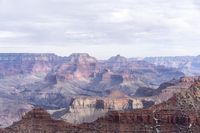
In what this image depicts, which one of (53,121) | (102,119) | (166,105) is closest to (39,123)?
(53,121)

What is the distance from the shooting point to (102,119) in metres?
140

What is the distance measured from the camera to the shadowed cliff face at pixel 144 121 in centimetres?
11206

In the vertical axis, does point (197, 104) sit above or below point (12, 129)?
above

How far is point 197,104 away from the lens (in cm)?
11006

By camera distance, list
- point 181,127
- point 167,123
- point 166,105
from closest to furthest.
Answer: point 181,127 → point 167,123 → point 166,105

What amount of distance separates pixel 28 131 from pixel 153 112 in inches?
1467

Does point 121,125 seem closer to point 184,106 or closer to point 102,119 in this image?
point 102,119

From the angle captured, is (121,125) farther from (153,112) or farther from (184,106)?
(184,106)

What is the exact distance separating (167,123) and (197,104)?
15.0m

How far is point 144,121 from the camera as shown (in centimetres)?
12738

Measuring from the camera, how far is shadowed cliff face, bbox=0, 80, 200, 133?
368 ft

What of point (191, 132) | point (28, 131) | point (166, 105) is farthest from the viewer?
point (28, 131)

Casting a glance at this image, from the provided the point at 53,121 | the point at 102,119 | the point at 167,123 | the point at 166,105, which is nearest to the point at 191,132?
the point at 167,123

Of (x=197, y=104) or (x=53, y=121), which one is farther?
(x=53, y=121)
